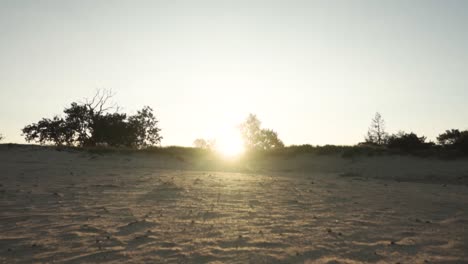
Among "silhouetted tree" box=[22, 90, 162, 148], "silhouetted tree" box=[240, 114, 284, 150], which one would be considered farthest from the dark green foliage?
"silhouetted tree" box=[240, 114, 284, 150]

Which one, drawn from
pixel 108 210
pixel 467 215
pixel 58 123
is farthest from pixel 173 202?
pixel 58 123

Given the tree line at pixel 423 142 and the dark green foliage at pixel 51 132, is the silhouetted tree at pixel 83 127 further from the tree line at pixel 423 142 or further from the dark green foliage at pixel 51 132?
the tree line at pixel 423 142

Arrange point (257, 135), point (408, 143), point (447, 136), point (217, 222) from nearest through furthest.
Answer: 1. point (217, 222)
2. point (408, 143)
3. point (447, 136)
4. point (257, 135)

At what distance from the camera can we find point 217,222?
6.96m

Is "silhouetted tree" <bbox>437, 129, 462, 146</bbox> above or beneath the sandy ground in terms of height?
above

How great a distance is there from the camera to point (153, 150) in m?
22.8

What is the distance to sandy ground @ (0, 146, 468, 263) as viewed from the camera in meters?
5.14

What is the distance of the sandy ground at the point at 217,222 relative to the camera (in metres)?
5.14

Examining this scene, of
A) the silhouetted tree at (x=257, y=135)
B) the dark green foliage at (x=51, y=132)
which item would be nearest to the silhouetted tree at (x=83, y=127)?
the dark green foliage at (x=51, y=132)

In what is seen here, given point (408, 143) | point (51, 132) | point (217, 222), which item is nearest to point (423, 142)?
point (408, 143)

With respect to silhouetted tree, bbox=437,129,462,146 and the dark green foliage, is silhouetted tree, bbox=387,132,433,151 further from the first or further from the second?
the dark green foliage

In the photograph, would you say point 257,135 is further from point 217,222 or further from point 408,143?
point 217,222

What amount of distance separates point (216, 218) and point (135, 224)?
1743 millimetres

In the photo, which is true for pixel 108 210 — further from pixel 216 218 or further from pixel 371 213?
pixel 371 213
